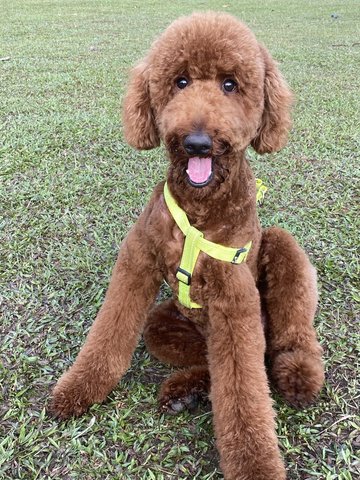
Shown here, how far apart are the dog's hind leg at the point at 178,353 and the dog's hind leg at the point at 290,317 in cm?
29

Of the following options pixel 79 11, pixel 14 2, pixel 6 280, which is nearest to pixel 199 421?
pixel 6 280

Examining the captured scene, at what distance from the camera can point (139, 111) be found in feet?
6.19

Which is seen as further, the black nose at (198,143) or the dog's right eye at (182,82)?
the dog's right eye at (182,82)

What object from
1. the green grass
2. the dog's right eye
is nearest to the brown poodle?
the dog's right eye

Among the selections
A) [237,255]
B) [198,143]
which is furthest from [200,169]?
[237,255]

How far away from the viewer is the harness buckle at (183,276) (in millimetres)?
1854

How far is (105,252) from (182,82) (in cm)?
137

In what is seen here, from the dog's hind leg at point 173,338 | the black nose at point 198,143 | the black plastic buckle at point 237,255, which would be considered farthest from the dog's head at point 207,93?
the dog's hind leg at point 173,338

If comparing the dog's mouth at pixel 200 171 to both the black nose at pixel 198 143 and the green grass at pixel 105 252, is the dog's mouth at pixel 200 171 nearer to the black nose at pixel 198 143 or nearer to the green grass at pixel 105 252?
the black nose at pixel 198 143

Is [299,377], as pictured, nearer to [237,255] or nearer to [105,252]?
[237,255]

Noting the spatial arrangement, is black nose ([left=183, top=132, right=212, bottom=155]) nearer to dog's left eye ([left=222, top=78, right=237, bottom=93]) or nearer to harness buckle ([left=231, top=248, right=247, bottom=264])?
dog's left eye ([left=222, top=78, right=237, bottom=93])

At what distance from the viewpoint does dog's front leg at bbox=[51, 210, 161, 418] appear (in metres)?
1.95

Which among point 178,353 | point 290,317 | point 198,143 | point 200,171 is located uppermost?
point 198,143

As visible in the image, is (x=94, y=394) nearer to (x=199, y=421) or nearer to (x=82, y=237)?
(x=199, y=421)
